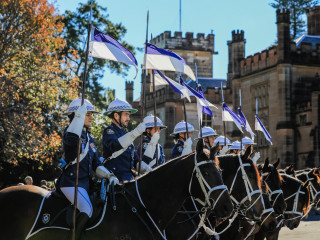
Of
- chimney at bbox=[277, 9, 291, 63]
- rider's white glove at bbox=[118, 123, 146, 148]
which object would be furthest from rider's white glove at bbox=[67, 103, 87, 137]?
chimney at bbox=[277, 9, 291, 63]

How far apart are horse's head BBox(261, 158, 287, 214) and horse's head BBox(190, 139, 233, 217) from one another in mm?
4157

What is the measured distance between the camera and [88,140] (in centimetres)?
890

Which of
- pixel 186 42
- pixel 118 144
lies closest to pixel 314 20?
pixel 186 42

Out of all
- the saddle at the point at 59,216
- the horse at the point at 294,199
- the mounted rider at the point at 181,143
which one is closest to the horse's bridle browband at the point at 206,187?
the saddle at the point at 59,216

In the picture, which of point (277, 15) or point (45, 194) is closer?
point (45, 194)

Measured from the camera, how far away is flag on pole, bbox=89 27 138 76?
973cm

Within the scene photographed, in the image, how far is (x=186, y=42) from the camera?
76625 mm

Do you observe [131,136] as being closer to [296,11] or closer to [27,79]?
[27,79]

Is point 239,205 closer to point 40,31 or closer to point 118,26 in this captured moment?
point 40,31

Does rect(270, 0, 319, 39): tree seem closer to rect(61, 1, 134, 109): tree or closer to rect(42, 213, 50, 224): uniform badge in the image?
rect(61, 1, 134, 109): tree

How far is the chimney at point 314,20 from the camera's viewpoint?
49.8 meters

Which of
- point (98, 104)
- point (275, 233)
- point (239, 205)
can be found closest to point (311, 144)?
point (98, 104)

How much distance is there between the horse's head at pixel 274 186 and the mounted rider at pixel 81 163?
4.30 meters

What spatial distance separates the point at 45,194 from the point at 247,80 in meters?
42.6
